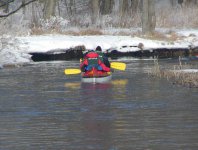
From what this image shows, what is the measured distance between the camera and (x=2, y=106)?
714 inches

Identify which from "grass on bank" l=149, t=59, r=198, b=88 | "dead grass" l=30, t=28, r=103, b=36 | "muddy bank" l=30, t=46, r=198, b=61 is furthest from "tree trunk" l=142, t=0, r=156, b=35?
"grass on bank" l=149, t=59, r=198, b=88

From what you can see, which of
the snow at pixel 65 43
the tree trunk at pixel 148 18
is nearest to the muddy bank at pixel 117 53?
the snow at pixel 65 43

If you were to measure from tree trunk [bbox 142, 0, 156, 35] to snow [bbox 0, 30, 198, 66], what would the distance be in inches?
65.7

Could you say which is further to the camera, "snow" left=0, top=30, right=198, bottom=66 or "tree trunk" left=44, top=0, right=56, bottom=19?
"tree trunk" left=44, top=0, right=56, bottom=19

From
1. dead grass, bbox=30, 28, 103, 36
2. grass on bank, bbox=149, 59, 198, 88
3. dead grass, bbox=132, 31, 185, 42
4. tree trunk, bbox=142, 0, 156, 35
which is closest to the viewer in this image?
grass on bank, bbox=149, 59, 198, 88

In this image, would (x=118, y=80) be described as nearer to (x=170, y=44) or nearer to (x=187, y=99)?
(x=187, y=99)

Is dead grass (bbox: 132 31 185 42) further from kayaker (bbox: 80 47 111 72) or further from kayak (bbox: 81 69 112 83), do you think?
kayaker (bbox: 80 47 111 72)

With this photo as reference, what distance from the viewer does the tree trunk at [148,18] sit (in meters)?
39.2

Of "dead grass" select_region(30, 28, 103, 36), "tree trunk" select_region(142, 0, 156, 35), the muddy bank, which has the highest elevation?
"tree trunk" select_region(142, 0, 156, 35)

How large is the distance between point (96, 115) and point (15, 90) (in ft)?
19.1

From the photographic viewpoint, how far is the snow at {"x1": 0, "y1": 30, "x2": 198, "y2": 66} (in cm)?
3173

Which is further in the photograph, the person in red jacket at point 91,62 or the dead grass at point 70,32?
the dead grass at point 70,32

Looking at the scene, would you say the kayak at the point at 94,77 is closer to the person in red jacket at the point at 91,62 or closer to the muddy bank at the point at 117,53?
the person in red jacket at the point at 91,62

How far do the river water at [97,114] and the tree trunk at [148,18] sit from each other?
13.5 m
